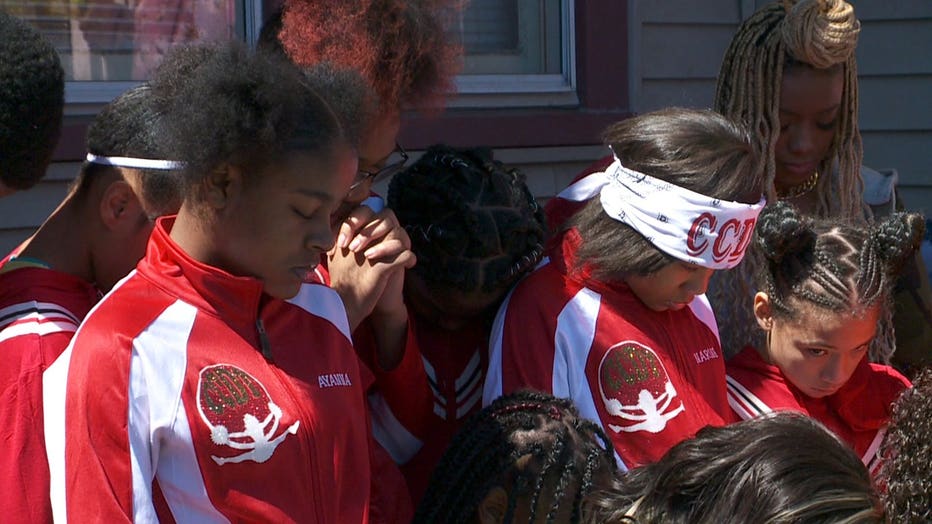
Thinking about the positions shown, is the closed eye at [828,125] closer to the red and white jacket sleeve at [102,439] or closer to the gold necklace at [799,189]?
the gold necklace at [799,189]

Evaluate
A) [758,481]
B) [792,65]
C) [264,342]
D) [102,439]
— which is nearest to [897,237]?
[792,65]

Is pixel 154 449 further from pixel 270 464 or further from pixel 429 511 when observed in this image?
pixel 429 511

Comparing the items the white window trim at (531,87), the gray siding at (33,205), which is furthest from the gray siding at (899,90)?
the gray siding at (33,205)

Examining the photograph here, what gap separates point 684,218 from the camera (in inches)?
101

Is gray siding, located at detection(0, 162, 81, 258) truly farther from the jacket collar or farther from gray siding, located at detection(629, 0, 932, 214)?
gray siding, located at detection(629, 0, 932, 214)

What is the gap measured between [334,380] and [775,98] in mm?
1583

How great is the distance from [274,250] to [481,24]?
2987 millimetres

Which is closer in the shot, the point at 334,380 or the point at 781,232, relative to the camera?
the point at 334,380

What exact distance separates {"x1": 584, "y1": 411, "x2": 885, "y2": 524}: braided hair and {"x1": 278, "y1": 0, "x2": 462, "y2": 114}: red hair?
1.10 metres

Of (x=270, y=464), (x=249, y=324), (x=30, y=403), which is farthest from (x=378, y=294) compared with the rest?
(x=30, y=403)

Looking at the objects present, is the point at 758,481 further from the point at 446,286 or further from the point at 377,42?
the point at 377,42

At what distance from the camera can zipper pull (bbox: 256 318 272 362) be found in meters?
2.14

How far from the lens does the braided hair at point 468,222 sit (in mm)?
2480

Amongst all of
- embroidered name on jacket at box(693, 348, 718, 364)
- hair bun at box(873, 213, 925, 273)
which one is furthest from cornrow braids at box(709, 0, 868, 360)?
embroidered name on jacket at box(693, 348, 718, 364)
